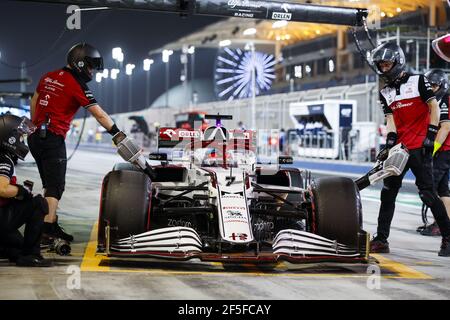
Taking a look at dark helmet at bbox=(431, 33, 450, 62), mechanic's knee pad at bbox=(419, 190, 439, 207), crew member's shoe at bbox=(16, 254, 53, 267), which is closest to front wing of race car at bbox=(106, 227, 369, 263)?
crew member's shoe at bbox=(16, 254, 53, 267)

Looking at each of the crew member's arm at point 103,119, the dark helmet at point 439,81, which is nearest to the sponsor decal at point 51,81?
the crew member's arm at point 103,119

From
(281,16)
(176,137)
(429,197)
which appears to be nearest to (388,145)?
(429,197)

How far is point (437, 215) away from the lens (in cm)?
782

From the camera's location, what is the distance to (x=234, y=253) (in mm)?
6285

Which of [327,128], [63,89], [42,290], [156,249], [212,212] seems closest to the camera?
[42,290]

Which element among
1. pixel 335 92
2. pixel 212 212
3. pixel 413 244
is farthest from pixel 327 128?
pixel 212 212

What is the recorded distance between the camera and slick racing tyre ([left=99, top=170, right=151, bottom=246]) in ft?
21.5

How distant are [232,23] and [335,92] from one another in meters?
31.7

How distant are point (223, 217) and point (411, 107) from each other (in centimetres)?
275

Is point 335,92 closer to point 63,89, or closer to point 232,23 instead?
point 63,89

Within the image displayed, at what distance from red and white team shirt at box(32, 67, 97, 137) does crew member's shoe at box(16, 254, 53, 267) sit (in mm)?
1666

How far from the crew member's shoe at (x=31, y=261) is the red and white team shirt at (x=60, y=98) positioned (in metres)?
1.67

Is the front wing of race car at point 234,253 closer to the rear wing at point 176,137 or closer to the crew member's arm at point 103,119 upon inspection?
the crew member's arm at point 103,119

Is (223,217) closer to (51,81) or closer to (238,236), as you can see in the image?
(238,236)
